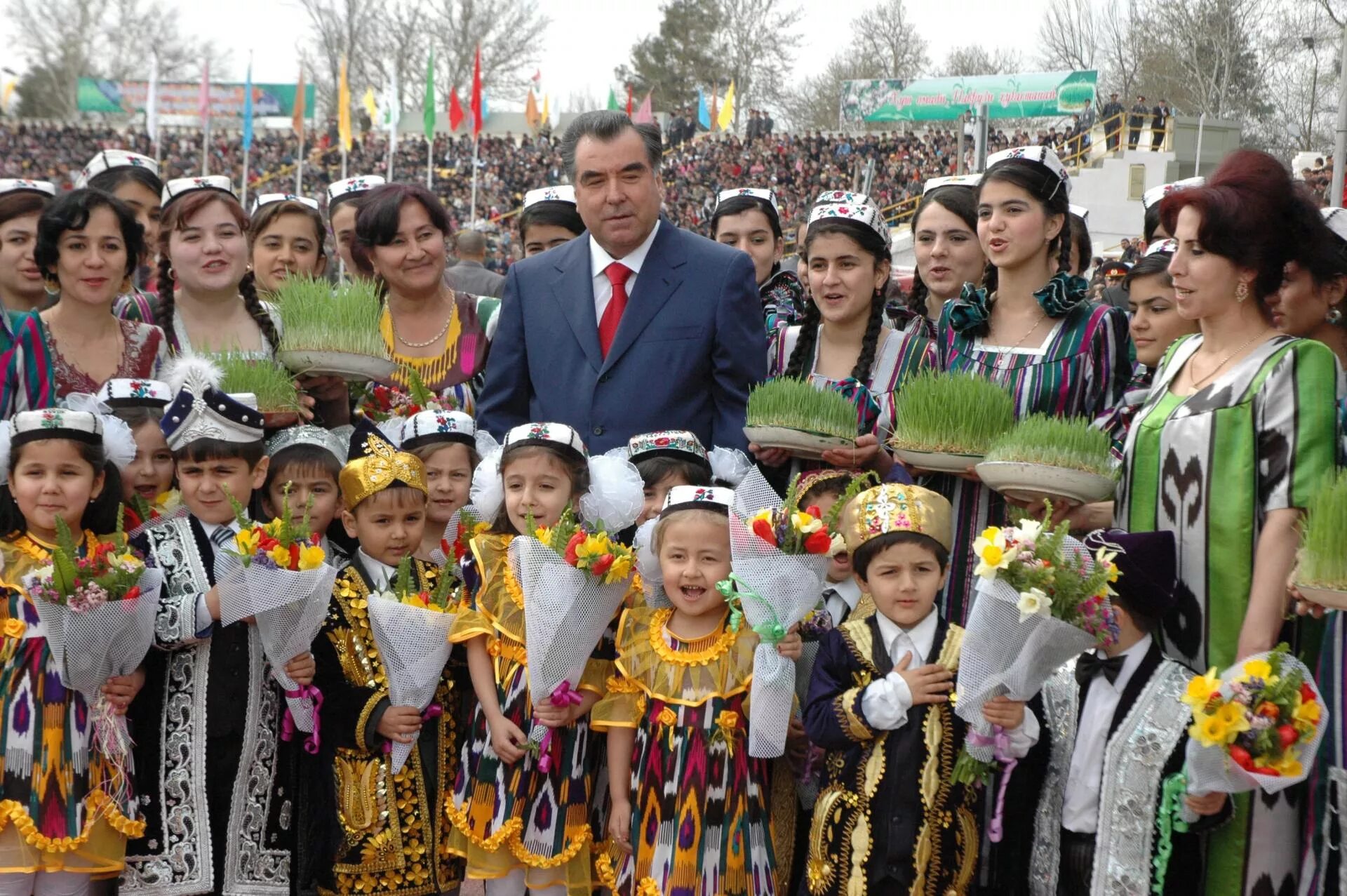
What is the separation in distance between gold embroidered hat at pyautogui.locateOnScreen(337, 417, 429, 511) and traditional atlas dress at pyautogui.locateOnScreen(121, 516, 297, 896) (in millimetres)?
501

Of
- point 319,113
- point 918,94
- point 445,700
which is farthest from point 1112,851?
point 319,113

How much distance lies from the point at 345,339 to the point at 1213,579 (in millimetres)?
3001

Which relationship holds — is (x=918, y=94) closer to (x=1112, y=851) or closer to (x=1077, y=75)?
(x=1077, y=75)

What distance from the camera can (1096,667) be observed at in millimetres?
3895

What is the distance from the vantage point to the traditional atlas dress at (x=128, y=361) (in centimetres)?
495

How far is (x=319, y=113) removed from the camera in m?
63.3

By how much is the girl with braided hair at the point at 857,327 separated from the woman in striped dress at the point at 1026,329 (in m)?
0.21

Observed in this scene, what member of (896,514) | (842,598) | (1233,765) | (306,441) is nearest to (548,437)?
(306,441)

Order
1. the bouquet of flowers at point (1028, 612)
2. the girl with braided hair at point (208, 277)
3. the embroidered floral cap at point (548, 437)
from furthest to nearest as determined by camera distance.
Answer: the girl with braided hair at point (208, 277)
the embroidered floral cap at point (548, 437)
the bouquet of flowers at point (1028, 612)

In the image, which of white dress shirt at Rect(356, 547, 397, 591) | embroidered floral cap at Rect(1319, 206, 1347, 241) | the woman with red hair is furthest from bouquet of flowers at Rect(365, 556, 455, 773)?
embroidered floral cap at Rect(1319, 206, 1347, 241)

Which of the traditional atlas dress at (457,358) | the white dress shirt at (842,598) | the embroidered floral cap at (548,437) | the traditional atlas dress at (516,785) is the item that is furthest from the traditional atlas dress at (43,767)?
the white dress shirt at (842,598)

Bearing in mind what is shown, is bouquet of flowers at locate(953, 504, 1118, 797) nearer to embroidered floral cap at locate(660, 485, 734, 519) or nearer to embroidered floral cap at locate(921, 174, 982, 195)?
embroidered floral cap at locate(660, 485, 734, 519)

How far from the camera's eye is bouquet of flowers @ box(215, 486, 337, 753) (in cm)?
416

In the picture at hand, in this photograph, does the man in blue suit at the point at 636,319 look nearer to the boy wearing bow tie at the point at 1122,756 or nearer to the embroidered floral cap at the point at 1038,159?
the embroidered floral cap at the point at 1038,159
